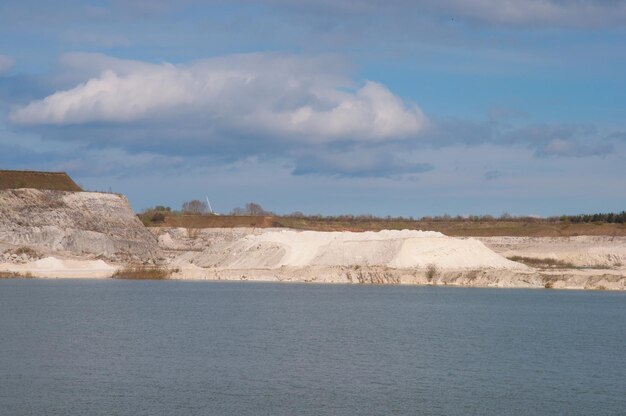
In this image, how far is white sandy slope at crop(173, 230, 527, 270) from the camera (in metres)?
65.1

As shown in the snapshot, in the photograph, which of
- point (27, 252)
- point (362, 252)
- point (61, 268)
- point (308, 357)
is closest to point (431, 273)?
point (362, 252)

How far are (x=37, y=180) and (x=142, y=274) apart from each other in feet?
104

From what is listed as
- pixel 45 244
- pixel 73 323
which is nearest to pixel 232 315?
pixel 73 323

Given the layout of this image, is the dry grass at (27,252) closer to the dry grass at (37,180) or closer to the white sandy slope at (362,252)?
Answer: the white sandy slope at (362,252)

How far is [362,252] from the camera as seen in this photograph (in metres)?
66.8

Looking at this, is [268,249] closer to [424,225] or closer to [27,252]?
[27,252]

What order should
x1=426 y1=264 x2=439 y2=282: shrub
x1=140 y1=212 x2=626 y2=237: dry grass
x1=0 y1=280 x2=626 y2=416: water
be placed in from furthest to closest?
1. x1=140 y1=212 x2=626 y2=237: dry grass
2. x1=426 y1=264 x2=439 y2=282: shrub
3. x1=0 y1=280 x2=626 y2=416: water

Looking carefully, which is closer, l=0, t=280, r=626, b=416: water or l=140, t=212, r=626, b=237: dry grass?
l=0, t=280, r=626, b=416: water

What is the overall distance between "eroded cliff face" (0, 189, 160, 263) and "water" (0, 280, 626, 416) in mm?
35532

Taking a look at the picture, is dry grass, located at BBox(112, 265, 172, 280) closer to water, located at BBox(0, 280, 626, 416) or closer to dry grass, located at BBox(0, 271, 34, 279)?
dry grass, located at BBox(0, 271, 34, 279)

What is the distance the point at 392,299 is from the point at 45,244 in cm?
4345

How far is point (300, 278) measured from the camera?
65.8m

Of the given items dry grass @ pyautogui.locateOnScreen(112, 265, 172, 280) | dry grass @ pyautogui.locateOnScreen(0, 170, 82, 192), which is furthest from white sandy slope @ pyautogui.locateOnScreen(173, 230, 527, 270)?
dry grass @ pyautogui.locateOnScreen(0, 170, 82, 192)

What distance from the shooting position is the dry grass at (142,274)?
225 feet
